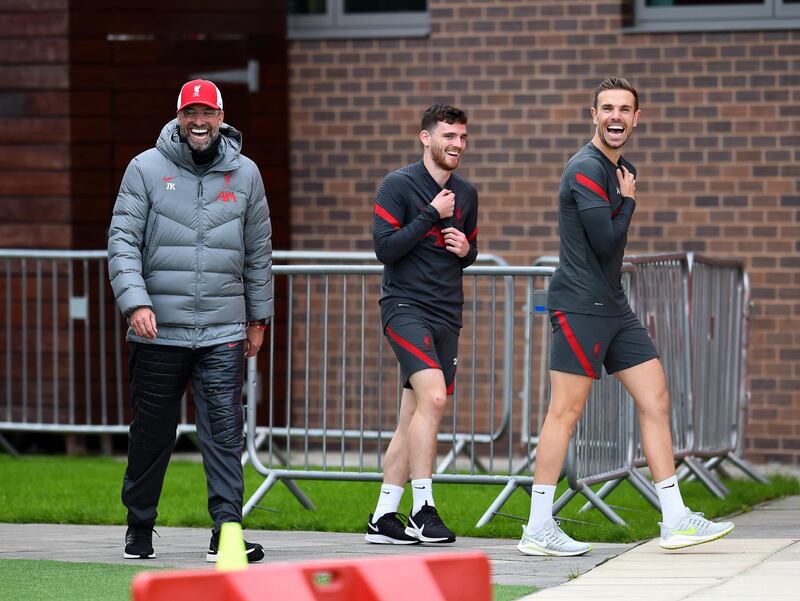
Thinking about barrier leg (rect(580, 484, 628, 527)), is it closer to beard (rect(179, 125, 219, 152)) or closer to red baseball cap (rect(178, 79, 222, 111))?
beard (rect(179, 125, 219, 152))

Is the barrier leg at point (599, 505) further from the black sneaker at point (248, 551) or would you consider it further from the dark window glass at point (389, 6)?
the dark window glass at point (389, 6)

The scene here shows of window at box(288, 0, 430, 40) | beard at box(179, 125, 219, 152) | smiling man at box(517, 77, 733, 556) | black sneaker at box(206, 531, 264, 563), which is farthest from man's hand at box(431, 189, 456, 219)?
window at box(288, 0, 430, 40)

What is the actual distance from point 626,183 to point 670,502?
1.31 m

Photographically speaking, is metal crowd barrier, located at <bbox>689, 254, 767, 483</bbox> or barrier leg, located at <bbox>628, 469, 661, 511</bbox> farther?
metal crowd barrier, located at <bbox>689, 254, 767, 483</bbox>

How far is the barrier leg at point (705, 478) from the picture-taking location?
9.45 meters

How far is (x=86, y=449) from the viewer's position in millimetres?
12062

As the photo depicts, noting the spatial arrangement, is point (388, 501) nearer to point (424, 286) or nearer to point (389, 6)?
point (424, 286)

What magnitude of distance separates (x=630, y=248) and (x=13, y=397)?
4.18m

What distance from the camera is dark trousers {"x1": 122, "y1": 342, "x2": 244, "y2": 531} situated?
7.29 meters

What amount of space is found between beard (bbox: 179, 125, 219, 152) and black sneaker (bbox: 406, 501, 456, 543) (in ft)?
5.84

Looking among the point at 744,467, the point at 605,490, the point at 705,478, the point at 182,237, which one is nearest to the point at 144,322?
the point at 182,237

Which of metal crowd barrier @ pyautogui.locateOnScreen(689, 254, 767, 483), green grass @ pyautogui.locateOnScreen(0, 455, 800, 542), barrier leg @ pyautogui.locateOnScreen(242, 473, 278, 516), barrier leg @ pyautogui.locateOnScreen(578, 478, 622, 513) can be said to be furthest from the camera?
metal crowd barrier @ pyautogui.locateOnScreen(689, 254, 767, 483)

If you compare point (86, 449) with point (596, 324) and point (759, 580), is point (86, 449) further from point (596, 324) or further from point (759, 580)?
point (759, 580)

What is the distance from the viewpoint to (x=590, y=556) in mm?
7328
